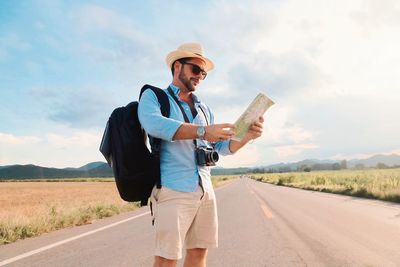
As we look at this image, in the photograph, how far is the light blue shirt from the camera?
2590 mm

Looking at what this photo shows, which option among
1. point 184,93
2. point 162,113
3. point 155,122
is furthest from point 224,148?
point 155,122

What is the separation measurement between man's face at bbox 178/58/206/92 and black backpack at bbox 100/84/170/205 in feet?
0.73

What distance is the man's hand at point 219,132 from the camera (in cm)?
254

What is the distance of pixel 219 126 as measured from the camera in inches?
100

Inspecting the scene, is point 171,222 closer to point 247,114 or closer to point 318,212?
point 247,114

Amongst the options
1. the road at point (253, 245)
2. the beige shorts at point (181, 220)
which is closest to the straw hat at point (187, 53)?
the beige shorts at point (181, 220)

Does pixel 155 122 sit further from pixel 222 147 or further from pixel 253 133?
pixel 222 147

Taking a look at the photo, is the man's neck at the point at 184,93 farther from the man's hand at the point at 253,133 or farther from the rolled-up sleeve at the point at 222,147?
the man's hand at the point at 253,133

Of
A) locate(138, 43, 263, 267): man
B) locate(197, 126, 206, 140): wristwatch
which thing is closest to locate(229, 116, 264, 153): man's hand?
locate(138, 43, 263, 267): man

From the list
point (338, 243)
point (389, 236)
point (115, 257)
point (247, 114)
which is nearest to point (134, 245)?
point (115, 257)

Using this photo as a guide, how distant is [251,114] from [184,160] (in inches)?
19.4

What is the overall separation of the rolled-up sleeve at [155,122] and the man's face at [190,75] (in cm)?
32

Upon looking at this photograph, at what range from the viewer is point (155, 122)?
8.53ft

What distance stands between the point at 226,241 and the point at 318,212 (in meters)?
5.60
